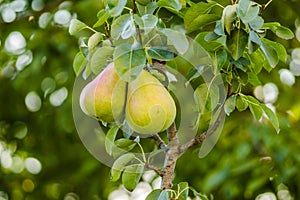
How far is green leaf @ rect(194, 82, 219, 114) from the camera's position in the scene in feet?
2.04

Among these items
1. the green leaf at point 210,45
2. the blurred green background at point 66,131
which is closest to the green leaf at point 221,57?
the green leaf at point 210,45

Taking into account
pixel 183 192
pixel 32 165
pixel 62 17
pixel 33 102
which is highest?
pixel 183 192

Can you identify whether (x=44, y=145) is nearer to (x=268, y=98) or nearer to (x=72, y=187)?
(x=72, y=187)

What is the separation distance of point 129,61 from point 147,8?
3.1 inches

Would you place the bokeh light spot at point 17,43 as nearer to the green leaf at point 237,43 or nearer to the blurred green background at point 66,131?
the blurred green background at point 66,131

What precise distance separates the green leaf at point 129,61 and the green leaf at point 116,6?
0.11ft

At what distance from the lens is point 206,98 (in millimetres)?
621

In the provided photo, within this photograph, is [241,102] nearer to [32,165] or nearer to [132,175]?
[132,175]

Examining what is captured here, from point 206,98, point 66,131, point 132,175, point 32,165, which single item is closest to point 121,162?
point 132,175

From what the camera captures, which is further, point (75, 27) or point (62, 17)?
point (62, 17)

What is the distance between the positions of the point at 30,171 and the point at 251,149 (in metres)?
0.90

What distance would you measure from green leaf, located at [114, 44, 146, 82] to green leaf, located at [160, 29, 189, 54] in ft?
0.11

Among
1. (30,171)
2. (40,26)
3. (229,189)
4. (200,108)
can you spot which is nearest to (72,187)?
Result: (30,171)

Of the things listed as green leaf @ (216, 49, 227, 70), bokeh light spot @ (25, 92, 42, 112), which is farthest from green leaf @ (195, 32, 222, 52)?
bokeh light spot @ (25, 92, 42, 112)
